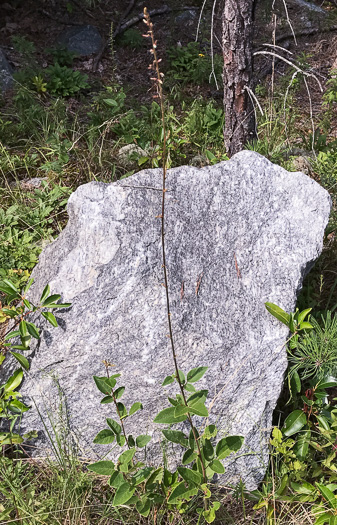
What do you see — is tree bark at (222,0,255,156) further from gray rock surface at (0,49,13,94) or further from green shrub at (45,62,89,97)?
gray rock surface at (0,49,13,94)

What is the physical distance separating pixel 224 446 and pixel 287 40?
18.1 ft

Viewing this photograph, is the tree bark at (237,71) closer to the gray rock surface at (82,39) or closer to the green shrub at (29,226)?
the green shrub at (29,226)

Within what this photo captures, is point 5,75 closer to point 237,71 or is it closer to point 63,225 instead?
point 63,225

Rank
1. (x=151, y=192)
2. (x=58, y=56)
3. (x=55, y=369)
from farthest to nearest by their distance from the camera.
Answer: (x=58, y=56) → (x=151, y=192) → (x=55, y=369)

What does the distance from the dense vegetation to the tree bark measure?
143 mm

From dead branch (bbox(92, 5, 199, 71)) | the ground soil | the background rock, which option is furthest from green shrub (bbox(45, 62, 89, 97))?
the background rock

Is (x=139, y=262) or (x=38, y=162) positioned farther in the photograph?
(x=38, y=162)

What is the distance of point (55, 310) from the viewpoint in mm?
2396

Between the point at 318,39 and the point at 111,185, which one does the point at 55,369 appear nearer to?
the point at 111,185

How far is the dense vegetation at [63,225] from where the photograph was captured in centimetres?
207

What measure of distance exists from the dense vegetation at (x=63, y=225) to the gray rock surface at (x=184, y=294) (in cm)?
12

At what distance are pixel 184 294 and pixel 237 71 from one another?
2.08 metres

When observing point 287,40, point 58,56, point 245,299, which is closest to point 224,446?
point 245,299

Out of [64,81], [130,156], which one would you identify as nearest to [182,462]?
[130,156]
